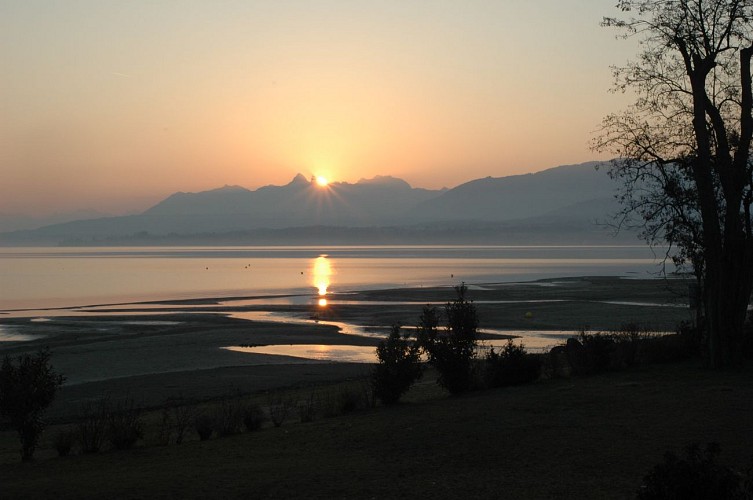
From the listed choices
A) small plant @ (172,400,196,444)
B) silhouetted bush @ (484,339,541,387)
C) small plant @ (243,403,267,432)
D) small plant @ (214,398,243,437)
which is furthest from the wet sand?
silhouetted bush @ (484,339,541,387)

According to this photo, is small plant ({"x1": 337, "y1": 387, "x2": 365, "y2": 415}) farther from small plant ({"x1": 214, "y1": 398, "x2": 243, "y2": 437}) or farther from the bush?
small plant ({"x1": 214, "y1": 398, "x2": 243, "y2": 437})

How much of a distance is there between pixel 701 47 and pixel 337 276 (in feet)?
269

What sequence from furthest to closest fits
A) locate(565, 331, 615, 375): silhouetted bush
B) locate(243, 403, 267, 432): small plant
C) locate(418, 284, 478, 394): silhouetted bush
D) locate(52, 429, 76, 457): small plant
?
locate(565, 331, 615, 375): silhouetted bush < locate(418, 284, 478, 394): silhouetted bush < locate(243, 403, 267, 432): small plant < locate(52, 429, 76, 457): small plant

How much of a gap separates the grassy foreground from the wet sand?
885 centimetres

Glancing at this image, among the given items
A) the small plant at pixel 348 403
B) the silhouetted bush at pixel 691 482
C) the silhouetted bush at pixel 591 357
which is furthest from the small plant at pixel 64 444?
the silhouetted bush at pixel 591 357

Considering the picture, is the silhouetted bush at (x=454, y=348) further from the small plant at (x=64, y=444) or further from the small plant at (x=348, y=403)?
the small plant at (x=64, y=444)

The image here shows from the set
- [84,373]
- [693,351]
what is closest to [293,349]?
[84,373]

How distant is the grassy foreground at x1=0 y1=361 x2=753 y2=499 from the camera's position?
10.5 m

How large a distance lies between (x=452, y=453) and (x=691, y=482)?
18.4 feet

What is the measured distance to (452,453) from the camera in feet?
40.1

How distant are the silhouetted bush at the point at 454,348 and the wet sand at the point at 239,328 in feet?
23.8

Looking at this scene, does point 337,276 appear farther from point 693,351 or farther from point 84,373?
point 693,351

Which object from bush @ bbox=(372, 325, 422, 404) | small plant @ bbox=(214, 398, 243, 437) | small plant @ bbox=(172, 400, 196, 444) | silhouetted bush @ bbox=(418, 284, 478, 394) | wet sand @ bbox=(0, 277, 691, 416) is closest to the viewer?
small plant @ bbox=(172, 400, 196, 444)

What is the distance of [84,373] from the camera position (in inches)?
1097
